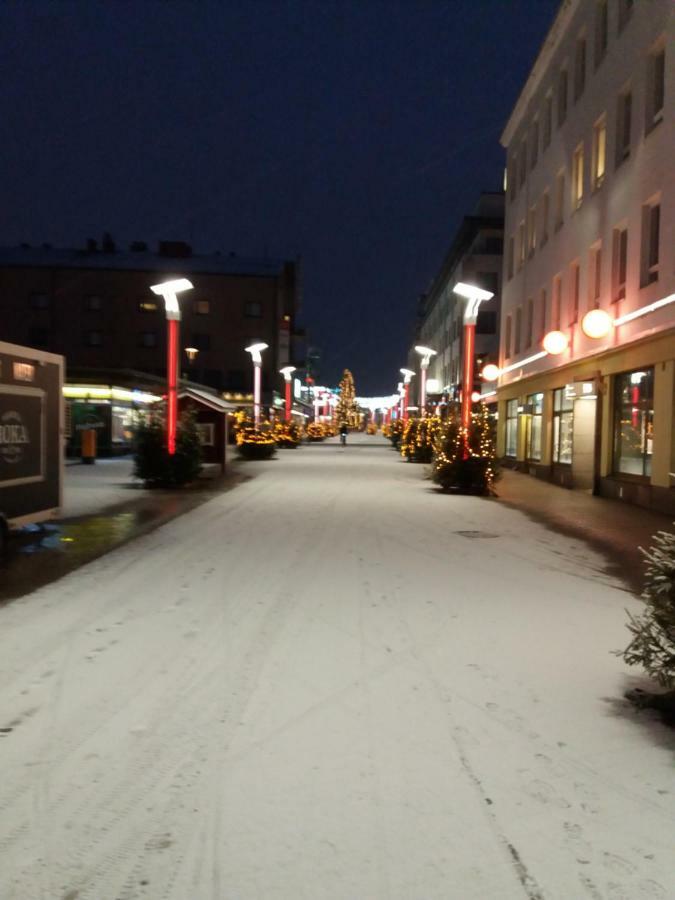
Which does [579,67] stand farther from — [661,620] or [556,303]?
[661,620]

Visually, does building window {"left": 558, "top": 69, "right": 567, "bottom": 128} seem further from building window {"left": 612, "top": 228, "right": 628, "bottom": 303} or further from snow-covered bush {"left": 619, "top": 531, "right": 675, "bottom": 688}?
snow-covered bush {"left": 619, "top": 531, "right": 675, "bottom": 688}

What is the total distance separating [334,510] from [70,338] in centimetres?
5367

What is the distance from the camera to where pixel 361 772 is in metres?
4.11

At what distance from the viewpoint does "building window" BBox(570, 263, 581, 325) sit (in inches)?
953

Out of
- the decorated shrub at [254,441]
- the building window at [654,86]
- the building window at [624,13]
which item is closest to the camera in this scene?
the building window at [654,86]

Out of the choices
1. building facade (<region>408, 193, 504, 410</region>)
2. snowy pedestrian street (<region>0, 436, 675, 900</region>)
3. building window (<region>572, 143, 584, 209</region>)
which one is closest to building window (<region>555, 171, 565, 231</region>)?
building window (<region>572, 143, 584, 209</region>)

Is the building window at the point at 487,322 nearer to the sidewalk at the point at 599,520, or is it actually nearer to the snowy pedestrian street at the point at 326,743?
the sidewalk at the point at 599,520

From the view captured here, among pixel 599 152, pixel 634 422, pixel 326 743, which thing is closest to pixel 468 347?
pixel 634 422

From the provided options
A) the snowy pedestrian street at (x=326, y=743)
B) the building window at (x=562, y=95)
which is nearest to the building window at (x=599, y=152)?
the building window at (x=562, y=95)

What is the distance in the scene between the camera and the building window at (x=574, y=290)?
24.2 m

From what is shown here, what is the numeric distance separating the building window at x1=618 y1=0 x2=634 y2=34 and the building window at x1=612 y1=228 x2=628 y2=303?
4752 mm

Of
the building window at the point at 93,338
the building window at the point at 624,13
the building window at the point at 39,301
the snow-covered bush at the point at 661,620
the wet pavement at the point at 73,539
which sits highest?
the building window at the point at 624,13

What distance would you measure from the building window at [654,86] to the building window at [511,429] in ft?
51.7

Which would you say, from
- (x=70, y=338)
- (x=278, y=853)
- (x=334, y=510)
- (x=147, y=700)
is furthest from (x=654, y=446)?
(x=70, y=338)
